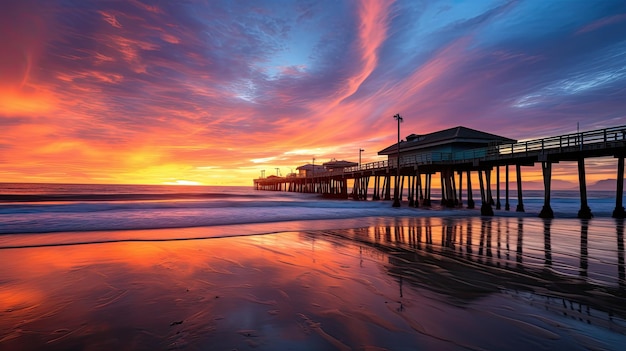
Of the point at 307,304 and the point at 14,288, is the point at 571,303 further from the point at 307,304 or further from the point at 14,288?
the point at 14,288

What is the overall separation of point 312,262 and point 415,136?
3597 centimetres

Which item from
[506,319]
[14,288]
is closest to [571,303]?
[506,319]

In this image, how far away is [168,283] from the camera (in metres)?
5.75

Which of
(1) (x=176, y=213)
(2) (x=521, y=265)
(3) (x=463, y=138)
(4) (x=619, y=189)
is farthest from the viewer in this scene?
(3) (x=463, y=138)

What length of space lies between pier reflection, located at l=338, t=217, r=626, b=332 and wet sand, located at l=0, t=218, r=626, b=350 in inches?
1.9

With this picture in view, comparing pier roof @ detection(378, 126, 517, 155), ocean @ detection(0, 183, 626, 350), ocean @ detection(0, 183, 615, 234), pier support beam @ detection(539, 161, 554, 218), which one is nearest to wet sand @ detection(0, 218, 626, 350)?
ocean @ detection(0, 183, 626, 350)

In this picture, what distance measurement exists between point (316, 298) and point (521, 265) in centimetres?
522

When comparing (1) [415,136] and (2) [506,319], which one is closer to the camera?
(2) [506,319]

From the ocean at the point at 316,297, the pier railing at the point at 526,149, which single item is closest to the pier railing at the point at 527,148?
the pier railing at the point at 526,149

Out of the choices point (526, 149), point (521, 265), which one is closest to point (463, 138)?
point (526, 149)

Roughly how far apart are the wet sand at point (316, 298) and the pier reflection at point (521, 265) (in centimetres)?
5

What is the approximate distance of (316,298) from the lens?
4875 millimetres

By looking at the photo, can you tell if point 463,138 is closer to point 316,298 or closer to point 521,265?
point 521,265

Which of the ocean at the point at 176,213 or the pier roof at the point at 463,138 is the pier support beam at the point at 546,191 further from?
the pier roof at the point at 463,138
